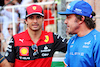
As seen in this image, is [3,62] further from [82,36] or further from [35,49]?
[82,36]

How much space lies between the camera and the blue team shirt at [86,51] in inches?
85.3

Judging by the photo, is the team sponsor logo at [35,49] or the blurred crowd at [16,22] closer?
the team sponsor logo at [35,49]

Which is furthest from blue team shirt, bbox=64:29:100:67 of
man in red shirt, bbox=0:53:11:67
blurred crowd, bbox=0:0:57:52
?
blurred crowd, bbox=0:0:57:52

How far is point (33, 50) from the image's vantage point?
3.18 meters

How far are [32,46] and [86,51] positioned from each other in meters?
1.24

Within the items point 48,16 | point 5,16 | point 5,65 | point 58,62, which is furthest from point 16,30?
point 5,65

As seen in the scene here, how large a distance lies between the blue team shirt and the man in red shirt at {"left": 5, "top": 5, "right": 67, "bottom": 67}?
73cm

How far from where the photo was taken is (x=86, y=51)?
2.26 m

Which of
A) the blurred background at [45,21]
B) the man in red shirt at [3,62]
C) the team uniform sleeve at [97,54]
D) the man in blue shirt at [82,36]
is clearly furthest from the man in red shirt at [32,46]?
the team uniform sleeve at [97,54]

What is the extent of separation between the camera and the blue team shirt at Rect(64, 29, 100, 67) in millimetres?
2166

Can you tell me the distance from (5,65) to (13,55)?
Result: 30cm

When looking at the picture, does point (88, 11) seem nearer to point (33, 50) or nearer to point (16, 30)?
point (33, 50)

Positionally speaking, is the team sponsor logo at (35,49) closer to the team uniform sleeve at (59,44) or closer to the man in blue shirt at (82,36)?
the team uniform sleeve at (59,44)

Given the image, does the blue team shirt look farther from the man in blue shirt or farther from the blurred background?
the blurred background
